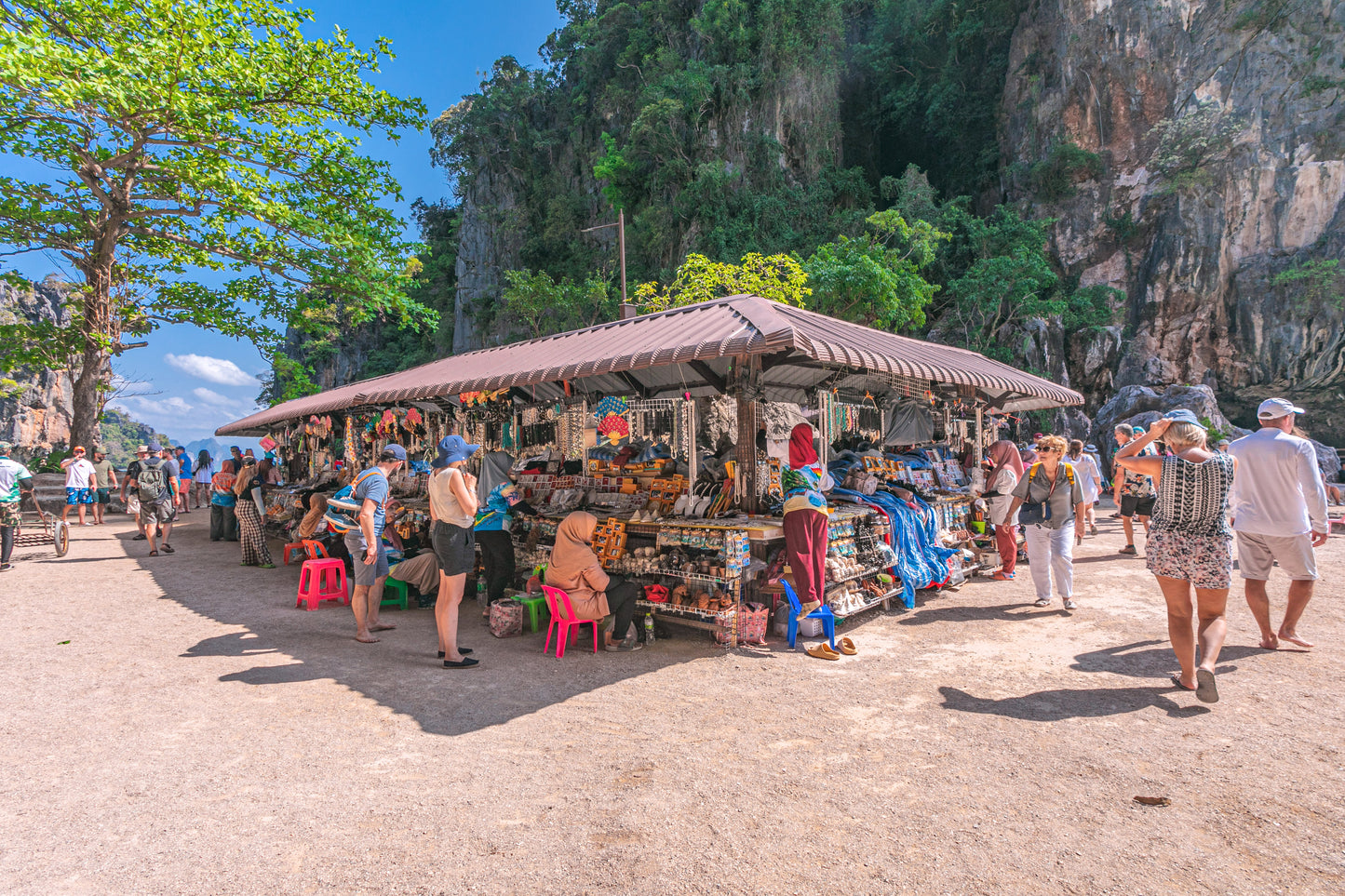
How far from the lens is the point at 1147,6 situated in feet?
89.8

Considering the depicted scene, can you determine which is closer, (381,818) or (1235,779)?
(381,818)

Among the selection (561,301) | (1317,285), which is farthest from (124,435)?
(1317,285)

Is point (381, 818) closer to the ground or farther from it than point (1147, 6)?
closer to the ground

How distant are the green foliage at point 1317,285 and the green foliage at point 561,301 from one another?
87.4 feet

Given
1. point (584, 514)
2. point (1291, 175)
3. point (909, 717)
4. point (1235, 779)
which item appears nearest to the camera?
point (1235, 779)

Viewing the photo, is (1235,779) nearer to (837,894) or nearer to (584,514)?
(837,894)

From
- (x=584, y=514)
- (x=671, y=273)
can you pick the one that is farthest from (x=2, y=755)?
(x=671, y=273)

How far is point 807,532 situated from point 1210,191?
102 ft

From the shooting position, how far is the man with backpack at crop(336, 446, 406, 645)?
19.0 feet

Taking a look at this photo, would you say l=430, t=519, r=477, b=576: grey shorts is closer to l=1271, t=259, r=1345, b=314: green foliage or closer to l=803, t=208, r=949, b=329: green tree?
l=803, t=208, r=949, b=329: green tree

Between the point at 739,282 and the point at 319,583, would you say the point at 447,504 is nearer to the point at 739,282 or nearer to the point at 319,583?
the point at 319,583

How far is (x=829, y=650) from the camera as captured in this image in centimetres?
537

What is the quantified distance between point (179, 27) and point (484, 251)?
27015mm

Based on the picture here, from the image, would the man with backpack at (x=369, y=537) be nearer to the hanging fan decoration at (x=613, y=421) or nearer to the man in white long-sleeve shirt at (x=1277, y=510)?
the hanging fan decoration at (x=613, y=421)
